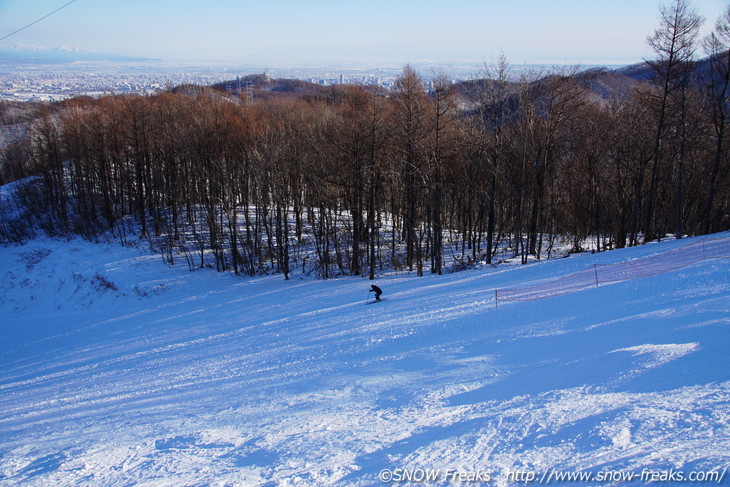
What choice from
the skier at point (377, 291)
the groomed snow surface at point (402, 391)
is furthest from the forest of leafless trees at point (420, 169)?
the groomed snow surface at point (402, 391)

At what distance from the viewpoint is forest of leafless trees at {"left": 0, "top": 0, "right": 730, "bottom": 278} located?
65.1ft

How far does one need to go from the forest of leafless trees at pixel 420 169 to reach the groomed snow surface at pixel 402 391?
23.0ft

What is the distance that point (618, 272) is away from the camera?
46.4ft

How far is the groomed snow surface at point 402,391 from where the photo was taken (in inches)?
225

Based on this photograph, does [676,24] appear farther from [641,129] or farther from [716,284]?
[716,284]

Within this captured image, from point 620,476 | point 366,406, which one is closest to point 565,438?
point 620,476

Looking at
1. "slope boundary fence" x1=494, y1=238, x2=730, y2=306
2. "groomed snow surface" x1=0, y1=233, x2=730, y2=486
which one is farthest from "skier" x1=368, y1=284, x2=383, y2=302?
"slope boundary fence" x1=494, y1=238, x2=730, y2=306

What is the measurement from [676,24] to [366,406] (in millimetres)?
20978

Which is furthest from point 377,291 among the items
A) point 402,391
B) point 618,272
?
point 618,272

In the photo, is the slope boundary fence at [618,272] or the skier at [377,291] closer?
the slope boundary fence at [618,272]

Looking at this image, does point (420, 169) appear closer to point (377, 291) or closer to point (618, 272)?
point (377, 291)

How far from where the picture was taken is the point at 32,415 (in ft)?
32.4

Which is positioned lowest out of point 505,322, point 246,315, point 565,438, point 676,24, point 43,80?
point 246,315

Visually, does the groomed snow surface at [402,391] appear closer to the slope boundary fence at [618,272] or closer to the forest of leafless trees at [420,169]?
the slope boundary fence at [618,272]
